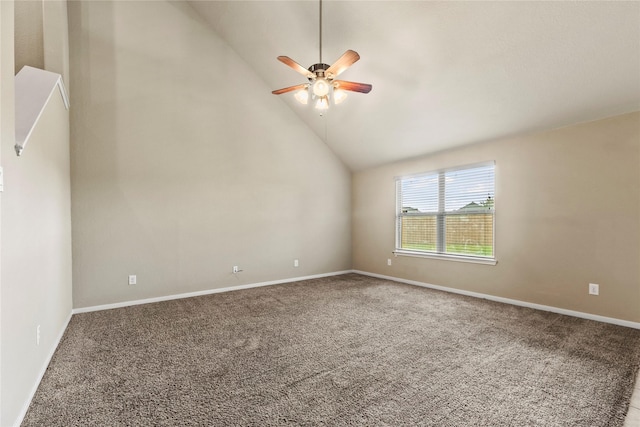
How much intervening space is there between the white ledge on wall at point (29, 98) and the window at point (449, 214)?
4746mm

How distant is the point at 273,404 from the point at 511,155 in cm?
402

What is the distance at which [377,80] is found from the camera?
3963 mm

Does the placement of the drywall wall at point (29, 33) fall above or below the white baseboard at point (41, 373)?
above

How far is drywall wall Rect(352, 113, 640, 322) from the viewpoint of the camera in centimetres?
306

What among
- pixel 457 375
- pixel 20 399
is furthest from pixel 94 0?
pixel 457 375

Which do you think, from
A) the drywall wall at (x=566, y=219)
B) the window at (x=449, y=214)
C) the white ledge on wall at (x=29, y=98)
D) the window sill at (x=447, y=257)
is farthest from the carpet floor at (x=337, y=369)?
the white ledge on wall at (x=29, y=98)

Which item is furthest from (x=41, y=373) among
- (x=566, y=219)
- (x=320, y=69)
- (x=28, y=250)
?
(x=566, y=219)

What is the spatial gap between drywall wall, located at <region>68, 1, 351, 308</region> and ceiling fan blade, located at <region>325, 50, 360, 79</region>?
251cm

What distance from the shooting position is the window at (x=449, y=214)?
4250 millimetres

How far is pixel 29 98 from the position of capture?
2188 millimetres

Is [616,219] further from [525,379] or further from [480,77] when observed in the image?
[525,379]

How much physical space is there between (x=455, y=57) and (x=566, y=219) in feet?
7.41

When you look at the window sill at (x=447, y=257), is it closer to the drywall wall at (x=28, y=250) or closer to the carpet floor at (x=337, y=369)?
the carpet floor at (x=337, y=369)

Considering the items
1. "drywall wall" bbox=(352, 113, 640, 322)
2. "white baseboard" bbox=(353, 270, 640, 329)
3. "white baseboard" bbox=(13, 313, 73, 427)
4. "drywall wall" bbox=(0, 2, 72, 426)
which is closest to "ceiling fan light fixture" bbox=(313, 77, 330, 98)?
"drywall wall" bbox=(0, 2, 72, 426)
